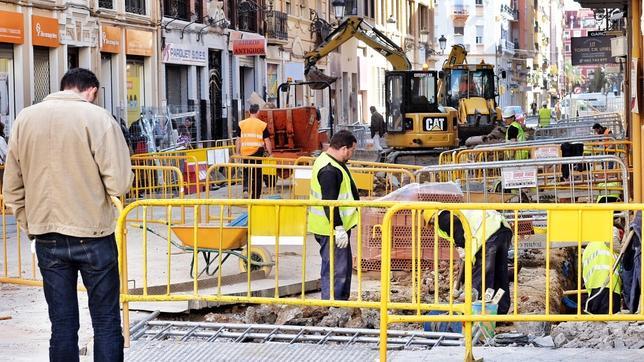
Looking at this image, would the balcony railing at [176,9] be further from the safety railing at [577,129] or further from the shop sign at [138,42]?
the safety railing at [577,129]

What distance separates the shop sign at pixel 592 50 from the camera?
26344mm

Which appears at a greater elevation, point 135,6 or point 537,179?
point 135,6

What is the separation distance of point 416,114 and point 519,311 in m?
20.2

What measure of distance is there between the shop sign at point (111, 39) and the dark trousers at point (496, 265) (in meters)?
21.2

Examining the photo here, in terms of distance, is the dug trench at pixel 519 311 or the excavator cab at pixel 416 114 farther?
the excavator cab at pixel 416 114

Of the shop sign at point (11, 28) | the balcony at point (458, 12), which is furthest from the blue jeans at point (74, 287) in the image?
the balcony at point (458, 12)

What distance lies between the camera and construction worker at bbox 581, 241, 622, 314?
394 inches

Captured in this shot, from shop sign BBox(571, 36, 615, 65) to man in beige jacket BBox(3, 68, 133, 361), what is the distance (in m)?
20.4

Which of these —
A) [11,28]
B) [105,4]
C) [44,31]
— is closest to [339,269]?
[11,28]

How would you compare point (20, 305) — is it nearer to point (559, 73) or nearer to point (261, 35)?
point (261, 35)

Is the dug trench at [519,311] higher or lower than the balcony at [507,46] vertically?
lower

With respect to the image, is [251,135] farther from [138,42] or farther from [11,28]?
[138,42]

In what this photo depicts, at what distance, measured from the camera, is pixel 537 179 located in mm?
15836

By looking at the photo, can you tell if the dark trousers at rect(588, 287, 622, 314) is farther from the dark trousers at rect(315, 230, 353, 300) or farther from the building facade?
the building facade
